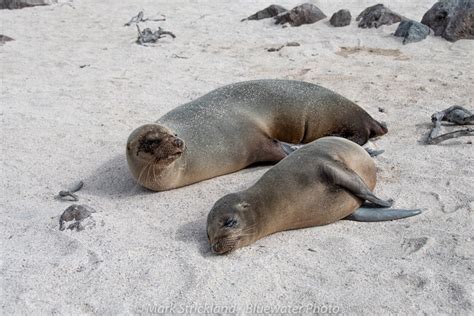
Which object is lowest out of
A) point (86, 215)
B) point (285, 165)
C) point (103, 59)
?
point (103, 59)

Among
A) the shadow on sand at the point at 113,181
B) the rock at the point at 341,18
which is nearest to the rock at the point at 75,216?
the shadow on sand at the point at 113,181

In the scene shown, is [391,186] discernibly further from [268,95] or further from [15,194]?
[15,194]

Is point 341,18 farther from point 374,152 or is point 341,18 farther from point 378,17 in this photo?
point 374,152

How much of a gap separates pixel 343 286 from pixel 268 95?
7.27 feet

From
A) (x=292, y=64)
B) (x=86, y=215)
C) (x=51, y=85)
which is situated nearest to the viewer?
(x=86, y=215)

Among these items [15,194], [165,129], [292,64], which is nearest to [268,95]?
[165,129]

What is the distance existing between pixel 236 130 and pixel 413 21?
4.37 meters

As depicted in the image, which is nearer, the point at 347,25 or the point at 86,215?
the point at 86,215

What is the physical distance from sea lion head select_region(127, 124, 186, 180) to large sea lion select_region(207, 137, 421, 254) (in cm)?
68

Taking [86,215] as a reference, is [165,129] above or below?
above

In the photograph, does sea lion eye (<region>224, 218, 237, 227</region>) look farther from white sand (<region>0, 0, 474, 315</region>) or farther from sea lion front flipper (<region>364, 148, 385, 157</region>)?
sea lion front flipper (<region>364, 148, 385, 157</region>)

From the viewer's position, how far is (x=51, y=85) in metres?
6.43

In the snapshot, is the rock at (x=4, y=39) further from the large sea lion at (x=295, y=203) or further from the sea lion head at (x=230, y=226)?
the sea lion head at (x=230, y=226)

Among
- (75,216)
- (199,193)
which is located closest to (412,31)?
(199,193)
